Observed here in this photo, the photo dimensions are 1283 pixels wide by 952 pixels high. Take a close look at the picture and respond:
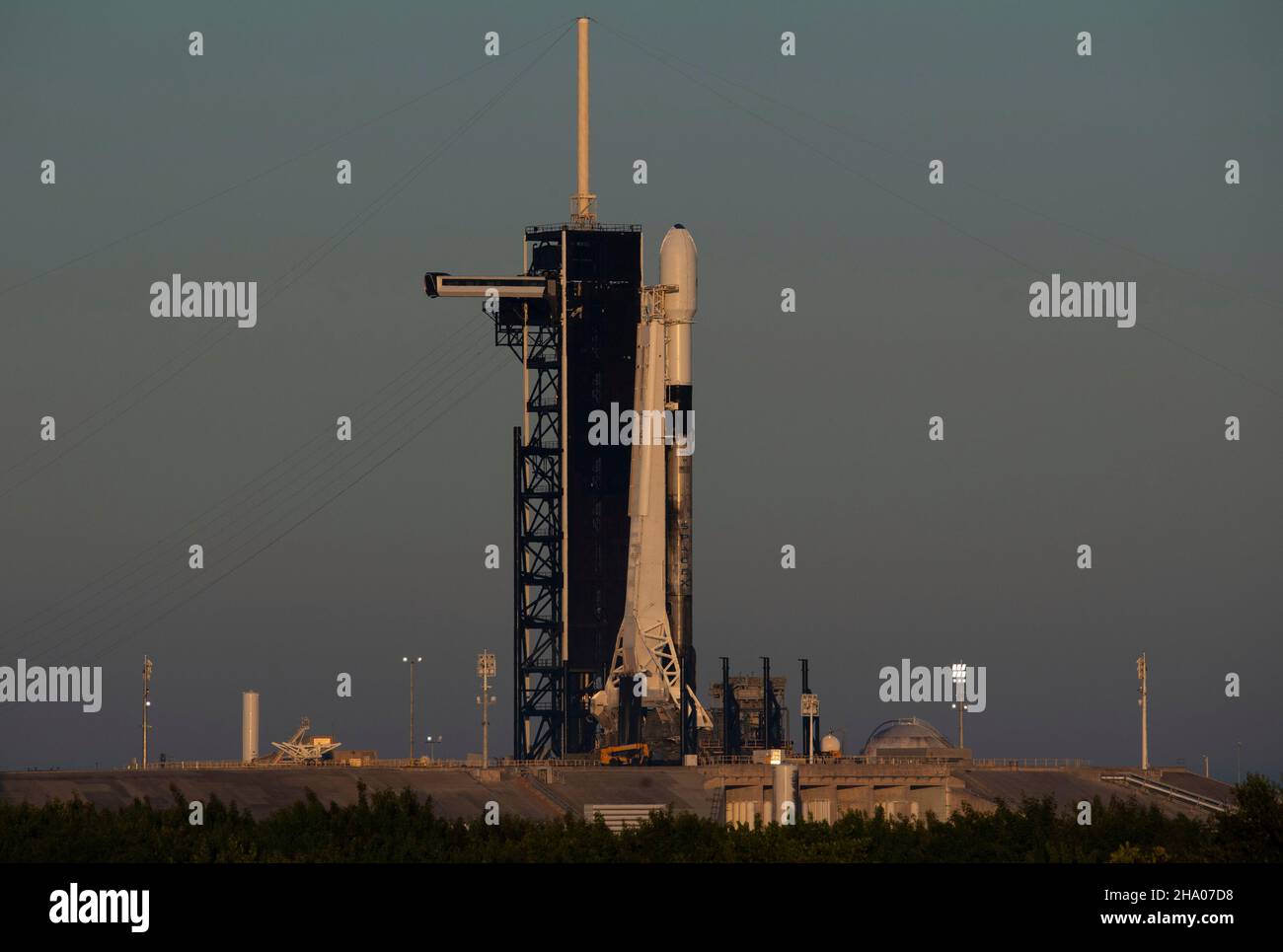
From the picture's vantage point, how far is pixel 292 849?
9912cm

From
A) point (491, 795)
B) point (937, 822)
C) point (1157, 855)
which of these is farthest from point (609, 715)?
point (1157, 855)

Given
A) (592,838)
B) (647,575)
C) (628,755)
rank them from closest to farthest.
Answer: (592,838) → (628,755) → (647,575)

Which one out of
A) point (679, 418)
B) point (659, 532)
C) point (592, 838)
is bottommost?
point (592, 838)

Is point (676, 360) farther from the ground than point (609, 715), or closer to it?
farther from the ground

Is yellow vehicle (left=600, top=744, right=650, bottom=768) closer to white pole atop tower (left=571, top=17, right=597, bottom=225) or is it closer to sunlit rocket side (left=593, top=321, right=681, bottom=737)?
sunlit rocket side (left=593, top=321, right=681, bottom=737)

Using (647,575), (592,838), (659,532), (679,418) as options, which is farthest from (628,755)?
(592,838)

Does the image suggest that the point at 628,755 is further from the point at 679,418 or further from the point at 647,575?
the point at 679,418

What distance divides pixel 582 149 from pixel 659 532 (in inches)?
974

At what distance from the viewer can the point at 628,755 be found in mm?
145750

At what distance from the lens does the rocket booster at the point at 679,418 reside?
15000cm

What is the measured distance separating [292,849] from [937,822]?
28558 mm

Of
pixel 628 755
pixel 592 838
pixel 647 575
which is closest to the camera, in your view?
pixel 592 838

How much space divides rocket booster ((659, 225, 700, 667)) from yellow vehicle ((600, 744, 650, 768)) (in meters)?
7.09

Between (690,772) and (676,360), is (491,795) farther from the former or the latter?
(676,360)
